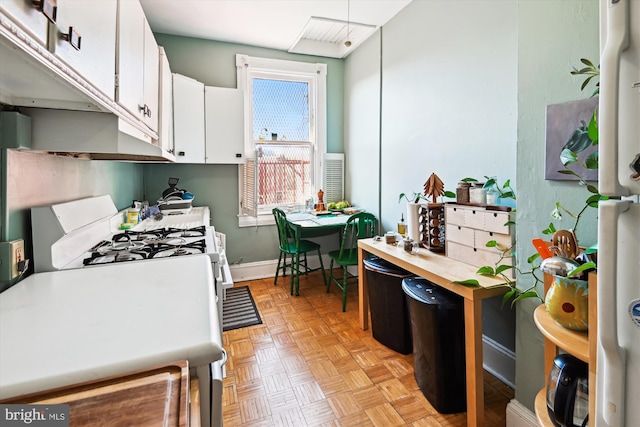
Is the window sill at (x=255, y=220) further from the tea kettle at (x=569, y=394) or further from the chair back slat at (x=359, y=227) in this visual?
the tea kettle at (x=569, y=394)

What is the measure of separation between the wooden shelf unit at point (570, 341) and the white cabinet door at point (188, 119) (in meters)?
2.95

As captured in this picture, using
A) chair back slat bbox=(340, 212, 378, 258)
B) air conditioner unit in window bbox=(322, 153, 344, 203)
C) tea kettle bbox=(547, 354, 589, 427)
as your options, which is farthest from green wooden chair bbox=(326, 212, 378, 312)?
tea kettle bbox=(547, 354, 589, 427)

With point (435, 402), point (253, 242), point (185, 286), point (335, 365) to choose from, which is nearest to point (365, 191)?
point (253, 242)

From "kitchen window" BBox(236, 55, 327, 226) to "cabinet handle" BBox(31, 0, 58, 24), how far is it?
9.25 feet

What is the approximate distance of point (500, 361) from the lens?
6.25 feet

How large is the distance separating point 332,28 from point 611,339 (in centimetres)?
346

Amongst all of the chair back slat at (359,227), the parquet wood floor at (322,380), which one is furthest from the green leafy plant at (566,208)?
the chair back slat at (359,227)

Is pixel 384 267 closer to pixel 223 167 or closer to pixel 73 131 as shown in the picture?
pixel 73 131

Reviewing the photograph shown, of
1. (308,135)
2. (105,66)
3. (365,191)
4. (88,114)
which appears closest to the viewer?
(105,66)

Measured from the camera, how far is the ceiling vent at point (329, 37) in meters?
3.07

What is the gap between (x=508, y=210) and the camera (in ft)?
5.17

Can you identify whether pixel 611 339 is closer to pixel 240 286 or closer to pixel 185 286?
pixel 185 286

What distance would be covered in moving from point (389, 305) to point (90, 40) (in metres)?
2.01

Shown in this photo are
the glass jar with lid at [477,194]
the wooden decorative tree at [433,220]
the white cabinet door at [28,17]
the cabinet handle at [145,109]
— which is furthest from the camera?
the wooden decorative tree at [433,220]
